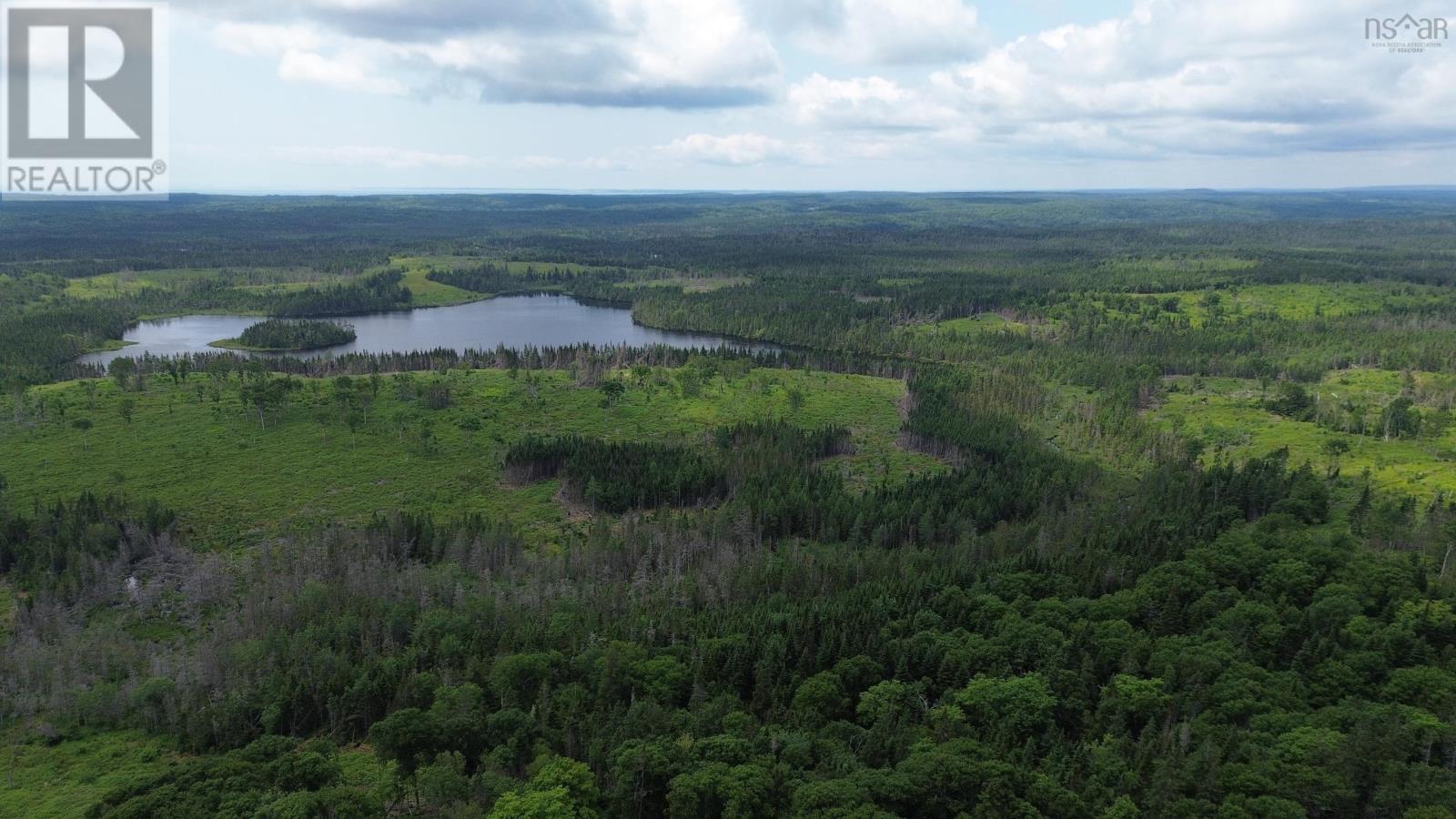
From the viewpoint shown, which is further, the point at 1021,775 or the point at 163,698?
the point at 163,698

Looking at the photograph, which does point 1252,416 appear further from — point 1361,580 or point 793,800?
point 793,800

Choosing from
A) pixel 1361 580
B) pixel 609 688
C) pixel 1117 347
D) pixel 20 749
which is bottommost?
pixel 20 749

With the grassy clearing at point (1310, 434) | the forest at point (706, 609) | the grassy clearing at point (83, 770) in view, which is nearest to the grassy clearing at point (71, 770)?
the grassy clearing at point (83, 770)

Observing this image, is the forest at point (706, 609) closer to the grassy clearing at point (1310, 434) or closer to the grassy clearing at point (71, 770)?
the grassy clearing at point (71, 770)

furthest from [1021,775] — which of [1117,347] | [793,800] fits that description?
[1117,347]

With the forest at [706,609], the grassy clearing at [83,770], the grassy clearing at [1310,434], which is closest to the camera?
the forest at [706,609]

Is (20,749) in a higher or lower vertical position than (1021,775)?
lower

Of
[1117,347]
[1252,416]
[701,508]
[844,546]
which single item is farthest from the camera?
[1117,347]
